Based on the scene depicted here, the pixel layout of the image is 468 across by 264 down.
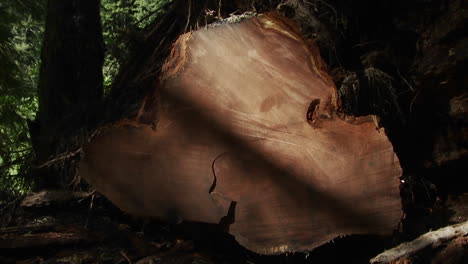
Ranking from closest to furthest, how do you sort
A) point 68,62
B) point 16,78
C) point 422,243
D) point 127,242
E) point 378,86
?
point 422,243
point 127,242
point 378,86
point 68,62
point 16,78

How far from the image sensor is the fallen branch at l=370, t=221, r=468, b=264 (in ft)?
6.15

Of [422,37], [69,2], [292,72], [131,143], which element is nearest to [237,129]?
[292,72]

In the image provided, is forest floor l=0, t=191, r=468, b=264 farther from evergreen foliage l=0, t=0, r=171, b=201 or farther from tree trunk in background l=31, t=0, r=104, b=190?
tree trunk in background l=31, t=0, r=104, b=190

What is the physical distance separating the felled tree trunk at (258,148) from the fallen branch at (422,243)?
Result: 0.10m

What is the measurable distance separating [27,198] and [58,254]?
601 millimetres

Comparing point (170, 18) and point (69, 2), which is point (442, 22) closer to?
point (170, 18)

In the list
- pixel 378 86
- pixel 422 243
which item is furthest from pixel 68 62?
pixel 422 243

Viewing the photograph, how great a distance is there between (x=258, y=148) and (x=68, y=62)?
215 cm

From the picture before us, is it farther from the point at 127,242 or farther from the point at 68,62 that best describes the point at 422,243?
the point at 68,62

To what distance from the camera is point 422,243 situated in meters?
1.92

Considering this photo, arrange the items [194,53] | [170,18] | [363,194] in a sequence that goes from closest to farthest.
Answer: [363,194], [194,53], [170,18]

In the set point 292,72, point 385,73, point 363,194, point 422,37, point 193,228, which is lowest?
point 193,228

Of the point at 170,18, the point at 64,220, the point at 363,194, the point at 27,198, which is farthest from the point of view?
the point at 170,18

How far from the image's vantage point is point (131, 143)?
2152 mm
